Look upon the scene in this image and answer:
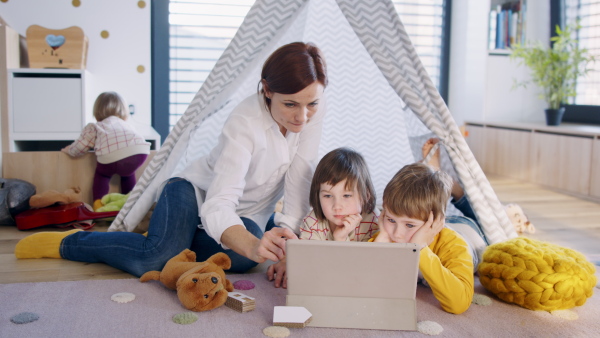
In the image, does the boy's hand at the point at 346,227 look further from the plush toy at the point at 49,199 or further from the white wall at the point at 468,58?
the white wall at the point at 468,58

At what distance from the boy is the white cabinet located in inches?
82.3

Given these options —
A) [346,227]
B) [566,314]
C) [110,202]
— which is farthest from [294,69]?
[110,202]

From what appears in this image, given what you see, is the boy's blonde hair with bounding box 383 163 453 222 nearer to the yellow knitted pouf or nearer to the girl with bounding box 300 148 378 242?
the girl with bounding box 300 148 378 242

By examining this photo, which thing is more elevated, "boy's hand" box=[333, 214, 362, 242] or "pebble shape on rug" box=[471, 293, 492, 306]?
"boy's hand" box=[333, 214, 362, 242]

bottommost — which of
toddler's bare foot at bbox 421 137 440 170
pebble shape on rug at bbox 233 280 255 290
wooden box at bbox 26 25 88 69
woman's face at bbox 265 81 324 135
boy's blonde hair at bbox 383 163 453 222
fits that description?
pebble shape on rug at bbox 233 280 255 290

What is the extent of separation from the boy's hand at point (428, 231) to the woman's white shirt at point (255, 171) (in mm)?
387

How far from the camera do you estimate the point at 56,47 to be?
304 cm

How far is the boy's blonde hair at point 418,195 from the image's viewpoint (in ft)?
4.52

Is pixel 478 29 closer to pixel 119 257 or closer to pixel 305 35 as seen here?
pixel 305 35

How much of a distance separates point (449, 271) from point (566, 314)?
32 cm

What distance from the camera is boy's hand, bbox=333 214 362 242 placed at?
4.78 feet

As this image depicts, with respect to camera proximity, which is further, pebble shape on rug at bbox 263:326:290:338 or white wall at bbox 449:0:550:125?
white wall at bbox 449:0:550:125

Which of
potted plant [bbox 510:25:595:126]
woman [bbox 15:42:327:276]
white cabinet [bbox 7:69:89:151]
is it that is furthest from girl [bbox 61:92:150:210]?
potted plant [bbox 510:25:595:126]

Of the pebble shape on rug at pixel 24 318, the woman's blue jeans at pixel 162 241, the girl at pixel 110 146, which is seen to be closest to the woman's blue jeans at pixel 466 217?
the woman's blue jeans at pixel 162 241
